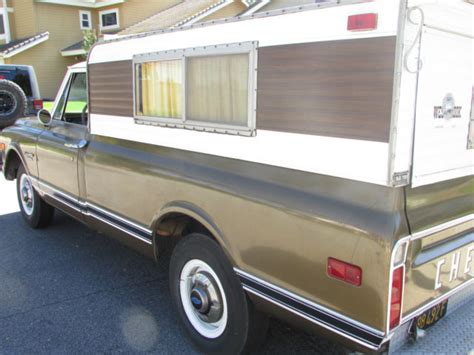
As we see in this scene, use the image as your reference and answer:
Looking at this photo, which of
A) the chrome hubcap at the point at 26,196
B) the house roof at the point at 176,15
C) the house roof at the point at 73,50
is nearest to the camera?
the chrome hubcap at the point at 26,196

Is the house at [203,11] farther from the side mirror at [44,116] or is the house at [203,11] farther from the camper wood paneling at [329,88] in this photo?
the camper wood paneling at [329,88]

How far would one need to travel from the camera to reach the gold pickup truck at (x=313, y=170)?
1.94 meters

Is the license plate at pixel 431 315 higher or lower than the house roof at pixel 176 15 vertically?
lower

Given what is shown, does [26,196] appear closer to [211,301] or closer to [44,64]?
[211,301]

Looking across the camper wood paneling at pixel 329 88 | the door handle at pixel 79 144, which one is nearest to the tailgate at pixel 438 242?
the camper wood paneling at pixel 329 88

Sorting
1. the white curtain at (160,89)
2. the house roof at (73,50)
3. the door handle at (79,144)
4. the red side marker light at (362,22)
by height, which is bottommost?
the door handle at (79,144)

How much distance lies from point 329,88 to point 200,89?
3.40 ft

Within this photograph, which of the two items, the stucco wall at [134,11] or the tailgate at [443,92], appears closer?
the tailgate at [443,92]

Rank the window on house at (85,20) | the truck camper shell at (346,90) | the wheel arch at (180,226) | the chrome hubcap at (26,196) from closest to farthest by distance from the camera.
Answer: the truck camper shell at (346,90)
the wheel arch at (180,226)
the chrome hubcap at (26,196)
the window on house at (85,20)

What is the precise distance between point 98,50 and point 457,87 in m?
2.88

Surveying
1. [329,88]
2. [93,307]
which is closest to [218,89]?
[329,88]

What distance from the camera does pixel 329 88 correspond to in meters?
2.10

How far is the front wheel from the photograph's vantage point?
2.64m

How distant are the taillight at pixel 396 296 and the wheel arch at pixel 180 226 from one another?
3.13ft
